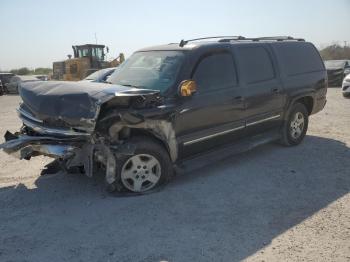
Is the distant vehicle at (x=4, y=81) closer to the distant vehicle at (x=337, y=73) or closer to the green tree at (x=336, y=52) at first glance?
the distant vehicle at (x=337, y=73)

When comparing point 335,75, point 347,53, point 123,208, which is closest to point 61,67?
point 335,75

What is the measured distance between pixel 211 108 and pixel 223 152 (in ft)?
2.39

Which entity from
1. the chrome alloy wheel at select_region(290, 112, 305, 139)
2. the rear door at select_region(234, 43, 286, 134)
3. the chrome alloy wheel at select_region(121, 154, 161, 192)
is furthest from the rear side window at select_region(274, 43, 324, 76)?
the chrome alloy wheel at select_region(121, 154, 161, 192)

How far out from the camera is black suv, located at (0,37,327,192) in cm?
491

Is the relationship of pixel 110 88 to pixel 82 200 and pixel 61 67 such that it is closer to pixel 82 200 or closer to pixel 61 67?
pixel 82 200

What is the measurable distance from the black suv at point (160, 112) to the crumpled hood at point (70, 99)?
0.5 inches

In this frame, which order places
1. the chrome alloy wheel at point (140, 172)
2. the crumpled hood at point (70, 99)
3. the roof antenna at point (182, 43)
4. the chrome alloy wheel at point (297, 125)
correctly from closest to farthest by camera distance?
the crumpled hood at point (70, 99) → the chrome alloy wheel at point (140, 172) → the roof antenna at point (182, 43) → the chrome alloy wheel at point (297, 125)

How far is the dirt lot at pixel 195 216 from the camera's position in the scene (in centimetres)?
371

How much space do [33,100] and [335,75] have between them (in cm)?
1943

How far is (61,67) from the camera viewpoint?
94.4 ft

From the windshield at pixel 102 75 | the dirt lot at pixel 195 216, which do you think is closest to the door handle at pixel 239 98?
the dirt lot at pixel 195 216

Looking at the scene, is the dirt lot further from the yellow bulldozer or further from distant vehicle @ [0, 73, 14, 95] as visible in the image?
distant vehicle @ [0, 73, 14, 95]

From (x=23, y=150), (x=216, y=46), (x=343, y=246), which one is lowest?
(x=343, y=246)

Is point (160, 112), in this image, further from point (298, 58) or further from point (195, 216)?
point (298, 58)
